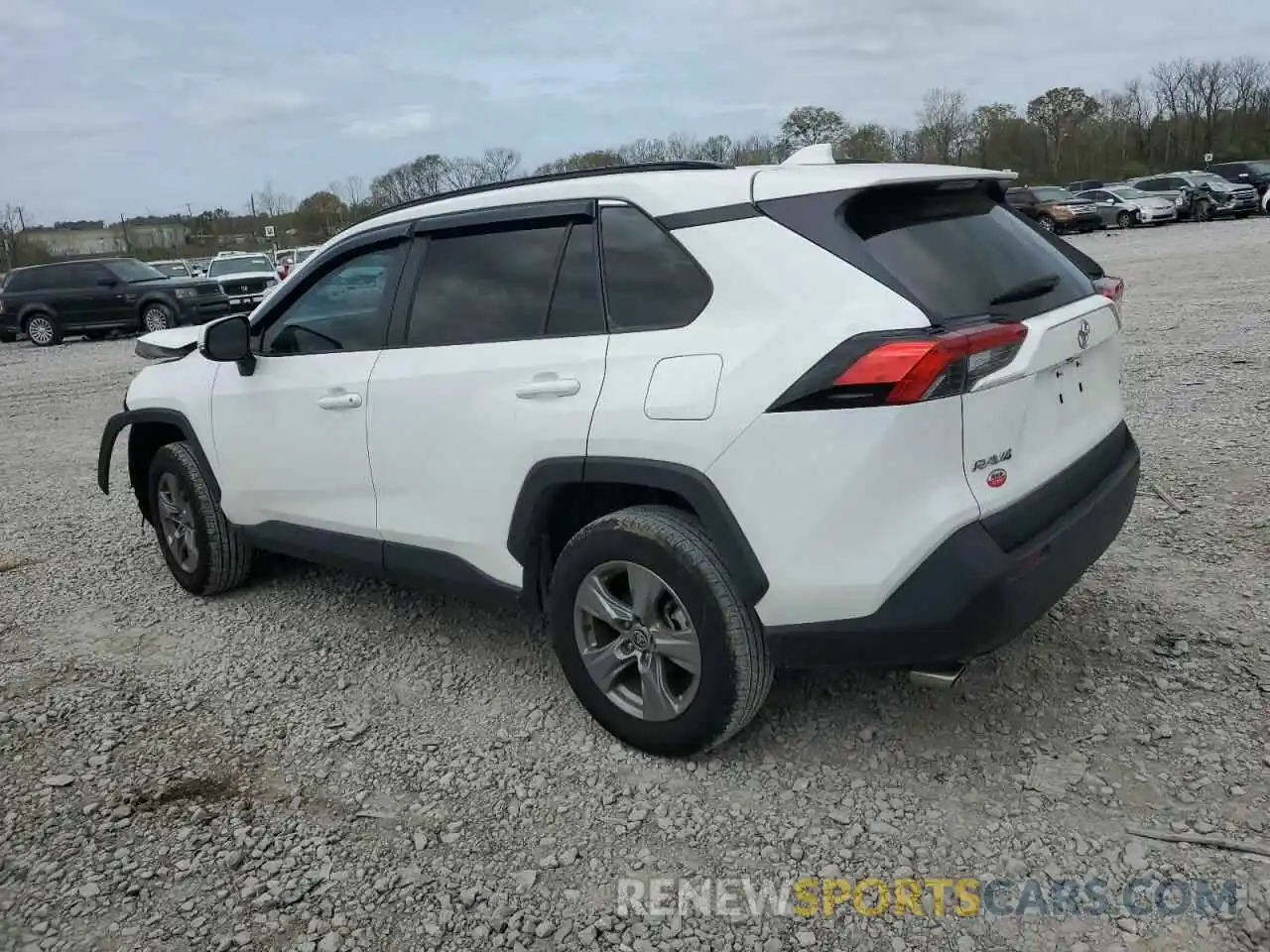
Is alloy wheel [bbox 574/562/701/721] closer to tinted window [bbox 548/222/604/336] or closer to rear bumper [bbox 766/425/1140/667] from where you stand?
rear bumper [bbox 766/425/1140/667]

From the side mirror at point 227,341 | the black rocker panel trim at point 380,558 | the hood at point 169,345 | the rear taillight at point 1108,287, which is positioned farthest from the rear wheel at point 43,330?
the rear taillight at point 1108,287

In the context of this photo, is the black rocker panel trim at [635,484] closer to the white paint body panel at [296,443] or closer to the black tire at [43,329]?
the white paint body panel at [296,443]

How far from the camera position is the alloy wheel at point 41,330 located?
65.8 feet

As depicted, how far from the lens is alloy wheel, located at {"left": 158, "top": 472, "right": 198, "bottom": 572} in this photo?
4.76 meters

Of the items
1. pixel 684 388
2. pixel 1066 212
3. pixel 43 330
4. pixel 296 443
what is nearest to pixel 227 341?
pixel 296 443

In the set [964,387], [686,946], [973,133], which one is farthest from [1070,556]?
[973,133]

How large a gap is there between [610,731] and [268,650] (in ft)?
5.79

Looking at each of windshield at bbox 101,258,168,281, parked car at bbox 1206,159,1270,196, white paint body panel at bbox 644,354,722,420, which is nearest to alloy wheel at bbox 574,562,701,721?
white paint body panel at bbox 644,354,722,420

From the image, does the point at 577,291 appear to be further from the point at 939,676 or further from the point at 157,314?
the point at 157,314

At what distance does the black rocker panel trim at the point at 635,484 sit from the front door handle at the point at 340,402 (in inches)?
34.7

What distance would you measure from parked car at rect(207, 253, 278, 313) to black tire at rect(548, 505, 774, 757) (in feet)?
66.1

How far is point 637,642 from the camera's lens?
10.0ft

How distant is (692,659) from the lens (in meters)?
2.93

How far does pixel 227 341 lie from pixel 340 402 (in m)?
0.64
